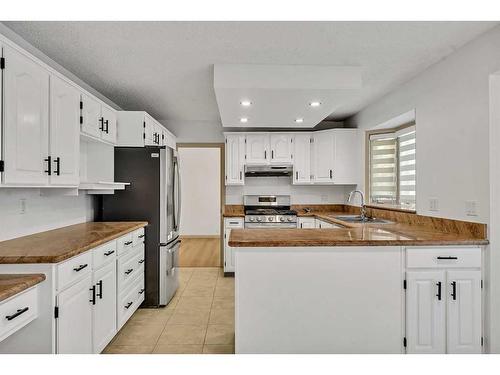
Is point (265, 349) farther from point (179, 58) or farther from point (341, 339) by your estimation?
point (179, 58)

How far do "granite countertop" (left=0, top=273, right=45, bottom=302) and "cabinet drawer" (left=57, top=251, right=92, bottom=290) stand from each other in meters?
0.12

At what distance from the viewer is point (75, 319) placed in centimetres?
196

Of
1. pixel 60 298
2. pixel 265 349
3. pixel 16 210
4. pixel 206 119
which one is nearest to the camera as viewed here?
pixel 60 298

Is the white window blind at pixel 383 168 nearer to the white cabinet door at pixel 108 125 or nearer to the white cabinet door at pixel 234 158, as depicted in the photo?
the white cabinet door at pixel 234 158

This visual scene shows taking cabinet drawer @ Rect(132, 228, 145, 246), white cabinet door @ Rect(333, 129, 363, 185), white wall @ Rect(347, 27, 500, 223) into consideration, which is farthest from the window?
cabinet drawer @ Rect(132, 228, 145, 246)

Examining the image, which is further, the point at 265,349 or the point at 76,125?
the point at 76,125

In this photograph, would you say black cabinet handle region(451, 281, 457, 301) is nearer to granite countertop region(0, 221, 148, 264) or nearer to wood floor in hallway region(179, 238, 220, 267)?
granite countertop region(0, 221, 148, 264)

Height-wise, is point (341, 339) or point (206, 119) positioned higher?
point (206, 119)

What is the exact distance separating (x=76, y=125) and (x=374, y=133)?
3.53m

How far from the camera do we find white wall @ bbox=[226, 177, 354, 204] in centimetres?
514

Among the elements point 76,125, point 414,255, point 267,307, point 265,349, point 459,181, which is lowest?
point 265,349

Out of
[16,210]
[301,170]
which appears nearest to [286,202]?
[301,170]

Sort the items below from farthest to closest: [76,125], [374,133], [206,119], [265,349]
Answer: [206,119]
[374,133]
[76,125]
[265,349]

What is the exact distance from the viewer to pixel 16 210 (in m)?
2.30
